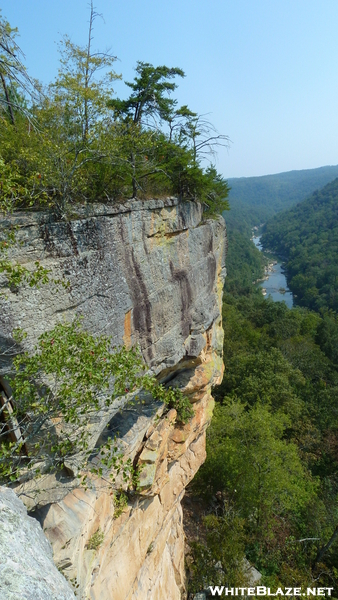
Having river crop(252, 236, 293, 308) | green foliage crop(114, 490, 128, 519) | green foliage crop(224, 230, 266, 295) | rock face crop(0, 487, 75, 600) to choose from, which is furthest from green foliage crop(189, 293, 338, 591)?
river crop(252, 236, 293, 308)

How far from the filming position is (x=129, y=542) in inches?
287

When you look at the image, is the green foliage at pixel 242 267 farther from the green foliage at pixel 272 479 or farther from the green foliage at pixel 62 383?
the green foliage at pixel 62 383

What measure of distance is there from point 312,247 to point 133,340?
275 ft

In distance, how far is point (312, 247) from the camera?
81.2m

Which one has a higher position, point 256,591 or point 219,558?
point 219,558

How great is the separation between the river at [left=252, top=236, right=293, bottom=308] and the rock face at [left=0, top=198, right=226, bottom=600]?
55.3 meters

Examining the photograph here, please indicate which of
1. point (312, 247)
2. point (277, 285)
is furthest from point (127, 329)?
point (312, 247)

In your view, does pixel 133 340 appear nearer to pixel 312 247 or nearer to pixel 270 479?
pixel 270 479

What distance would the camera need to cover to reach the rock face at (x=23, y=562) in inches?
93.4

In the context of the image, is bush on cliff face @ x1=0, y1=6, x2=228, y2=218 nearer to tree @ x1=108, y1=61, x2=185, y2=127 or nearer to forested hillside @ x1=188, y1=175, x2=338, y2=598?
tree @ x1=108, y1=61, x2=185, y2=127

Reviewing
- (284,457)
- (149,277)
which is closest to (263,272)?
(284,457)

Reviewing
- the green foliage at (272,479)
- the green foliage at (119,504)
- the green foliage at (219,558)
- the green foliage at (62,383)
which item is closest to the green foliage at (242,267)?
the green foliage at (272,479)

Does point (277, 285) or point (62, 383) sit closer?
point (62, 383)

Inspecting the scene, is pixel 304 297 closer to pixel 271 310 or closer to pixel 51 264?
pixel 271 310
